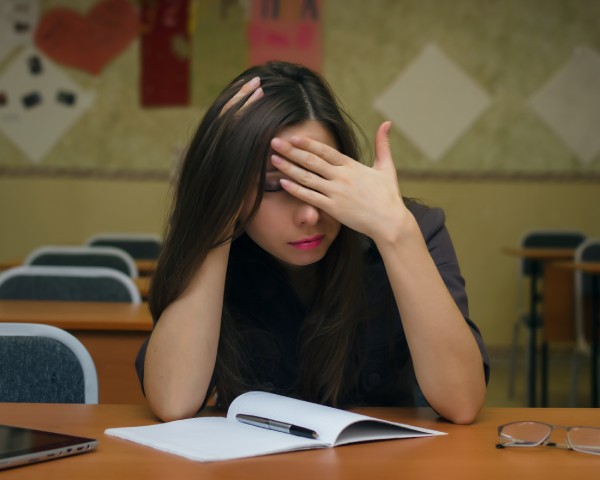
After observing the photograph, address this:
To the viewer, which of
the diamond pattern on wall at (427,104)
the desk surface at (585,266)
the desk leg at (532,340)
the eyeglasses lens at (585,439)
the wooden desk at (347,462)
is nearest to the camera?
the wooden desk at (347,462)

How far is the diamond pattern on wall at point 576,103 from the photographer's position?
6383 millimetres

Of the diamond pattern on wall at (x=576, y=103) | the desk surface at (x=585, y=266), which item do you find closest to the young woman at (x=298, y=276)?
the desk surface at (x=585, y=266)

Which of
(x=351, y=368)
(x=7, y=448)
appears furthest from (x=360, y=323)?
(x=7, y=448)

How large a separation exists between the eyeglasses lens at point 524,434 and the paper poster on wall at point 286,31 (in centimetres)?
528

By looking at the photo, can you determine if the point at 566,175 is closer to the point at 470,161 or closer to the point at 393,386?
the point at 470,161

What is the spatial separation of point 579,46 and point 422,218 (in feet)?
17.3

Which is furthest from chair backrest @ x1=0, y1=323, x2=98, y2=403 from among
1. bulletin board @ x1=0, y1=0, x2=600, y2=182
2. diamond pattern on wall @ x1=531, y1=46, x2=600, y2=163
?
diamond pattern on wall @ x1=531, y1=46, x2=600, y2=163

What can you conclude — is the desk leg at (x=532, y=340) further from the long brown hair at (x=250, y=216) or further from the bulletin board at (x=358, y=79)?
the long brown hair at (x=250, y=216)

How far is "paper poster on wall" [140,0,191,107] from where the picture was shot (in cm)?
625

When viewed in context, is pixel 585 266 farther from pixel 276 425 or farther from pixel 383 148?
pixel 276 425

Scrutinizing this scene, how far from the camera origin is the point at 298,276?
159 cm

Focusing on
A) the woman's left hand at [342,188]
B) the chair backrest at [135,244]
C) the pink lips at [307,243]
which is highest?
the woman's left hand at [342,188]

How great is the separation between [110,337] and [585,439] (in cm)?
154

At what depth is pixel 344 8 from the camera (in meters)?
6.32
